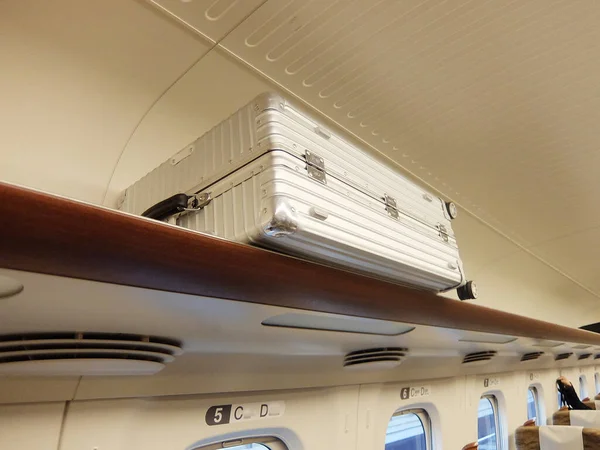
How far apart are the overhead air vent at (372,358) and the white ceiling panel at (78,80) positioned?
135 cm

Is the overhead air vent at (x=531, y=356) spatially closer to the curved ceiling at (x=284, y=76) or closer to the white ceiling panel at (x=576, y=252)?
the white ceiling panel at (x=576, y=252)

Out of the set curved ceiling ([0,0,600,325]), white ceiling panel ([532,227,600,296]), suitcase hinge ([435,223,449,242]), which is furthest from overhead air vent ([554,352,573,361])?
suitcase hinge ([435,223,449,242])

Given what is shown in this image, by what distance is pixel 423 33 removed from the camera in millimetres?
1467

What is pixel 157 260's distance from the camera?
72cm

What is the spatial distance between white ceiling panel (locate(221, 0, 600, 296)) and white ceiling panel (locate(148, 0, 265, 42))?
0.12 feet

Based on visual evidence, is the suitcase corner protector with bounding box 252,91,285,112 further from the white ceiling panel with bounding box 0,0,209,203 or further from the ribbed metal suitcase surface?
the white ceiling panel with bounding box 0,0,209,203

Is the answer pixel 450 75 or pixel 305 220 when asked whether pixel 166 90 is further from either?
pixel 450 75

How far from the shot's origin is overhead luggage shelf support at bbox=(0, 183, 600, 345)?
1.93 ft

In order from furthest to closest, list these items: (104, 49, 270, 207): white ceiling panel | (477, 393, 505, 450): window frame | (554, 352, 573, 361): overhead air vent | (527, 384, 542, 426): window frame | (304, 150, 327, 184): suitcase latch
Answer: (527, 384, 542, 426): window frame < (554, 352, 573, 361): overhead air vent < (477, 393, 505, 450): window frame < (104, 49, 270, 207): white ceiling panel < (304, 150, 327, 184): suitcase latch

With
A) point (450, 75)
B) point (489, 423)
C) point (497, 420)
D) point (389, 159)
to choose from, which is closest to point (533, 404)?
point (497, 420)

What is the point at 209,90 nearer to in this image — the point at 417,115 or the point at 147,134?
the point at 147,134

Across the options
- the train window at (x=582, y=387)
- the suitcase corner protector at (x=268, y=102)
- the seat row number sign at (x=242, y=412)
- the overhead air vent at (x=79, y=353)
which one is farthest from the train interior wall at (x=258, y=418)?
the train window at (x=582, y=387)

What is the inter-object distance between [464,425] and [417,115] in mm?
2586

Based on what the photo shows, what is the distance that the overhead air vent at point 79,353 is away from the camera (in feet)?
3.38
